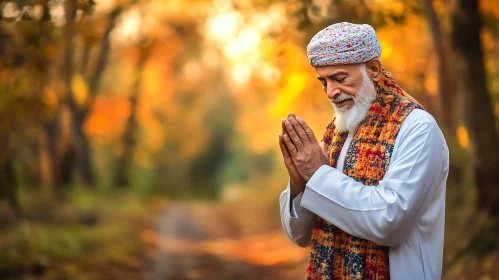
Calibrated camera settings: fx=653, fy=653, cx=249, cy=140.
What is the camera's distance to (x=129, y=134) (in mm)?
23688

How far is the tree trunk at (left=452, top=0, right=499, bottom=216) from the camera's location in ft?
25.0

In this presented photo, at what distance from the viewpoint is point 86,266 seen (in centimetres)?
1024

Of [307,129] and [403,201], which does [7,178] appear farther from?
[403,201]

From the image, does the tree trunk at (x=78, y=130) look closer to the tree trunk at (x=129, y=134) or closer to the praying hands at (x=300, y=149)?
the tree trunk at (x=129, y=134)

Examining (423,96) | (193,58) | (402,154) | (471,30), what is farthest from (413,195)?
(193,58)

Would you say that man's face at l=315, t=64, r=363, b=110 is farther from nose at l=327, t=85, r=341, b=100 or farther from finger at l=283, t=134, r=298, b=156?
finger at l=283, t=134, r=298, b=156

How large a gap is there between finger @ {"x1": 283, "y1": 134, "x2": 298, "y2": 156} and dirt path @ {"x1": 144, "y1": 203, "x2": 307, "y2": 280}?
7.67 m

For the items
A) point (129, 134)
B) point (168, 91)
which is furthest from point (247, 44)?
point (168, 91)

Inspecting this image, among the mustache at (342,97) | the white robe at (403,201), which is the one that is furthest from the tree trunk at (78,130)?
the white robe at (403,201)

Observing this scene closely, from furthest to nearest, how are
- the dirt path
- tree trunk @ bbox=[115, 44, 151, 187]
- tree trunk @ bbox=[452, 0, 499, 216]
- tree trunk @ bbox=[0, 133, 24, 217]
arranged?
tree trunk @ bbox=[115, 44, 151, 187]
the dirt path
tree trunk @ bbox=[0, 133, 24, 217]
tree trunk @ bbox=[452, 0, 499, 216]

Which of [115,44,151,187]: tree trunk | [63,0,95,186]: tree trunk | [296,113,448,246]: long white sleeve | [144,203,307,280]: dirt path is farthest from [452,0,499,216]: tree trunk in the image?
[115,44,151,187]: tree trunk

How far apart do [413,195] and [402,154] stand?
0.18 metres

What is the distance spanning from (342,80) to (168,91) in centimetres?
2684

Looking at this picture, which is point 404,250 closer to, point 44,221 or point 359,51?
point 359,51
